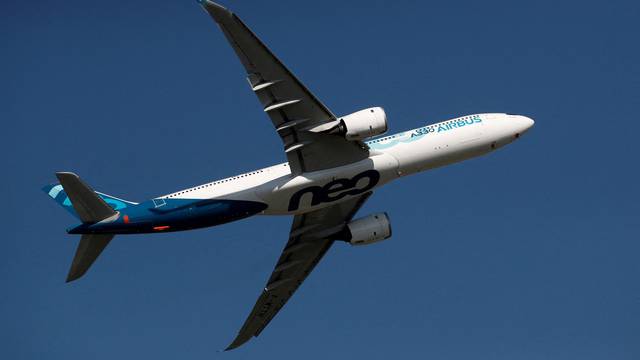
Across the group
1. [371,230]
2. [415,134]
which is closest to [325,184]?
[415,134]

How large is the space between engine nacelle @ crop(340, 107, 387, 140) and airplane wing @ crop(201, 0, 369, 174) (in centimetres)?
85

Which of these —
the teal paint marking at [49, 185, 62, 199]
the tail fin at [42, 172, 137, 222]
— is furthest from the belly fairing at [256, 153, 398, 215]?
the teal paint marking at [49, 185, 62, 199]

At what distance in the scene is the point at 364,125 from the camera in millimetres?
46969

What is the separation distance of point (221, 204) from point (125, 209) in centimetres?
494

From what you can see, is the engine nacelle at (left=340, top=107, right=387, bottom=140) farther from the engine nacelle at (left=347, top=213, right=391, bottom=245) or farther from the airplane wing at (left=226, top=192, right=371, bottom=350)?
the airplane wing at (left=226, top=192, right=371, bottom=350)

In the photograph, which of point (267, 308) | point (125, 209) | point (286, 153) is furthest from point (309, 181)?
point (267, 308)

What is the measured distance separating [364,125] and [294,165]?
4.50m

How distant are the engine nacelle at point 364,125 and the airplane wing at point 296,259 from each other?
28.0 feet

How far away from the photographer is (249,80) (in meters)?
44.9

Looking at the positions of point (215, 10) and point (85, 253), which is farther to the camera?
point (85, 253)

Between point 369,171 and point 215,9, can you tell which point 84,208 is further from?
point 369,171

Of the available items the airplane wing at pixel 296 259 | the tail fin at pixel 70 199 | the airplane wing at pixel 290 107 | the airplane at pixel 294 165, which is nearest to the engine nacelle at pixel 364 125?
the airplane at pixel 294 165

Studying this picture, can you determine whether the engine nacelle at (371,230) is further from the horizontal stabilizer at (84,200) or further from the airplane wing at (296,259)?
the horizontal stabilizer at (84,200)

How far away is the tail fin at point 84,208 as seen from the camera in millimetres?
44125
